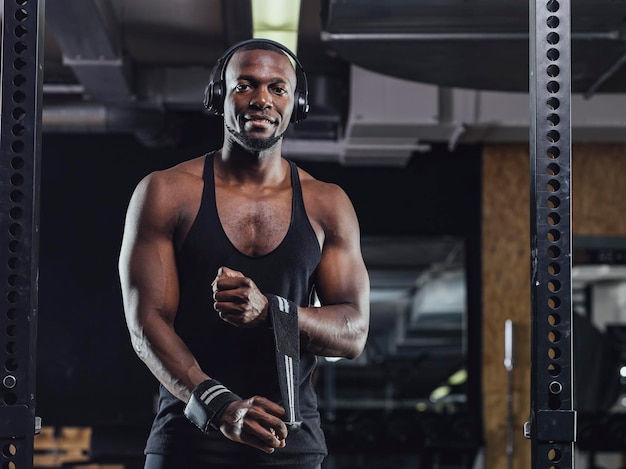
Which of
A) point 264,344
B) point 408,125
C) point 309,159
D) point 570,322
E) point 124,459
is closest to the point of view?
point 570,322

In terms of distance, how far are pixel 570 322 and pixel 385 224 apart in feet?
19.2

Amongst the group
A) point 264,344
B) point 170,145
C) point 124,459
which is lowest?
point 124,459

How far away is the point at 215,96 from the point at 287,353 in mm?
471

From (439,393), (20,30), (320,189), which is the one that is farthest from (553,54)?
(439,393)

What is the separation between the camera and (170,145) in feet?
23.3

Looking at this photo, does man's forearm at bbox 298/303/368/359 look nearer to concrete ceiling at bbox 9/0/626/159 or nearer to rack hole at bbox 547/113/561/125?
rack hole at bbox 547/113/561/125

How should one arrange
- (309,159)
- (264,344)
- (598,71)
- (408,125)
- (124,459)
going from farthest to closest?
(309,159)
(124,459)
(408,125)
(598,71)
(264,344)

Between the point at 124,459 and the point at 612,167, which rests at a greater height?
the point at 612,167

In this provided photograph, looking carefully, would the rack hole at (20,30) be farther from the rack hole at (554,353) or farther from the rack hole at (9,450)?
the rack hole at (554,353)

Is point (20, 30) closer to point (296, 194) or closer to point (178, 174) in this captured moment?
point (178, 174)

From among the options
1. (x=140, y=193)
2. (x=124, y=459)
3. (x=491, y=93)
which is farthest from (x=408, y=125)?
(x=140, y=193)

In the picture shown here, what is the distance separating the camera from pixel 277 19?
393 cm

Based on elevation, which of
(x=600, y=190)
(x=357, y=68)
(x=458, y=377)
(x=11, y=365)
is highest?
(x=357, y=68)

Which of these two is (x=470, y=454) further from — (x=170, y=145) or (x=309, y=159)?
(x=170, y=145)
